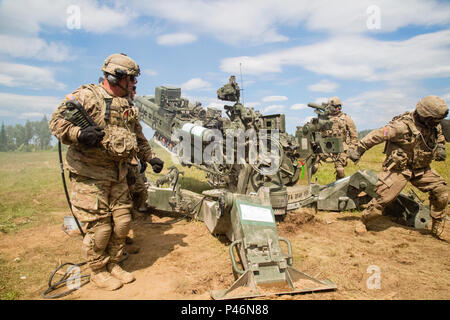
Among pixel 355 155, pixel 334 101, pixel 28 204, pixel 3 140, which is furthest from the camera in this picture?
pixel 3 140

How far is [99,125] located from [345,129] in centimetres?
877

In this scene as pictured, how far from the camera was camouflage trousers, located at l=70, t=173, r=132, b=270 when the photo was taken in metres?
3.83

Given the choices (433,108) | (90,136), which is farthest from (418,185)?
(90,136)

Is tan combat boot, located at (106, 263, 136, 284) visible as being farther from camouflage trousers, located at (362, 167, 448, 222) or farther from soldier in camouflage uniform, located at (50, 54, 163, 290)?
camouflage trousers, located at (362, 167, 448, 222)

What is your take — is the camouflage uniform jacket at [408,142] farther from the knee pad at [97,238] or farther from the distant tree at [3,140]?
the distant tree at [3,140]

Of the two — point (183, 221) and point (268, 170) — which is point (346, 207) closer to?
point (268, 170)

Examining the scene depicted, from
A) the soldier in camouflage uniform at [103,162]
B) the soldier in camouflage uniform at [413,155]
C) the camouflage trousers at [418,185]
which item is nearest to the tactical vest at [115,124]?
the soldier in camouflage uniform at [103,162]

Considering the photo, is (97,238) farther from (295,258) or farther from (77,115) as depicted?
(295,258)

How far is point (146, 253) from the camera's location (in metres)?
5.03

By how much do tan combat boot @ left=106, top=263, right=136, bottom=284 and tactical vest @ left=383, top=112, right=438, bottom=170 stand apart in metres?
4.84

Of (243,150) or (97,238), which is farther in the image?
(243,150)

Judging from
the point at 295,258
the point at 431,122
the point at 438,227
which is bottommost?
the point at 295,258

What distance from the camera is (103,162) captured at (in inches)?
156

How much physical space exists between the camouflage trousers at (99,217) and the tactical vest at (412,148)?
475cm
